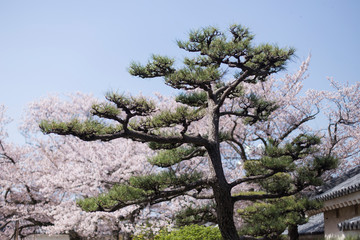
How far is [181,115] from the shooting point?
630cm

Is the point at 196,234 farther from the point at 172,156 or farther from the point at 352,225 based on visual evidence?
the point at 352,225

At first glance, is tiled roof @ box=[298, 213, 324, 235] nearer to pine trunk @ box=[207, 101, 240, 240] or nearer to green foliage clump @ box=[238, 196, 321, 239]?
green foliage clump @ box=[238, 196, 321, 239]

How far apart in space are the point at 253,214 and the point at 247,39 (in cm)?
470

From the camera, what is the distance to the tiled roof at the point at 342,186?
7.67 metres

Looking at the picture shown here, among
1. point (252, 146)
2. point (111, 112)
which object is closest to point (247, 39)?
point (111, 112)

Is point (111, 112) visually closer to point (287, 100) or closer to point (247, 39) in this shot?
point (247, 39)

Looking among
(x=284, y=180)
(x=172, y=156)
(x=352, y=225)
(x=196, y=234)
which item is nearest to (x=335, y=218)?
(x=284, y=180)

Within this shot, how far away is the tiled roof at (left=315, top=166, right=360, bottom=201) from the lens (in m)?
7.67

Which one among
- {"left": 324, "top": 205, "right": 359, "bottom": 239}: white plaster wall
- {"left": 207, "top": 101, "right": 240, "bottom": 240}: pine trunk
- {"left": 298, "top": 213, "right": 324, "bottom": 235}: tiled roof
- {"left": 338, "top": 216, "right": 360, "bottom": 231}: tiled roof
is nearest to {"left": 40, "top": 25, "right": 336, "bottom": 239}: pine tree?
{"left": 207, "top": 101, "right": 240, "bottom": 240}: pine trunk

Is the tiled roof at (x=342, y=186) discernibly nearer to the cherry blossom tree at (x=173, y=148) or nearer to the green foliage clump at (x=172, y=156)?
the cherry blossom tree at (x=173, y=148)

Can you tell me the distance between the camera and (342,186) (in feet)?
27.8

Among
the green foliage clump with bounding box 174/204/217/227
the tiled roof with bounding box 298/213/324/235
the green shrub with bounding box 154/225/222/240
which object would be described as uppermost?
the green foliage clump with bounding box 174/204/217/227

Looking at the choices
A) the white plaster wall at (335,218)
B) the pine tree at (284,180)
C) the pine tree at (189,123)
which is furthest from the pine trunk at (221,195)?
the white plaster wall at (335,218)

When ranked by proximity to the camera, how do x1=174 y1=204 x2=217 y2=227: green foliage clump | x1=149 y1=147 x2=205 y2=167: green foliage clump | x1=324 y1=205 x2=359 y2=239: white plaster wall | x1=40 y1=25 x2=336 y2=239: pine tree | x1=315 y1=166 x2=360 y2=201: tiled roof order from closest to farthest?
1. x1=40 y1=25 x2=336 y2=239: pine tree
2. x1=149 y1=147 x2=205 y2=167: green foliage clump
3. x1=315 y1=166 x2=360 y2=201: tiled roof
4. x1=324 y1=205 x2=359 y2=239: white plaster wall
5. x1=174 y1=204 x2=217 y2=227: green foliage clump
